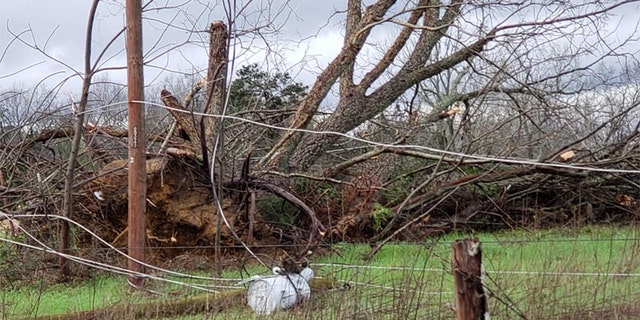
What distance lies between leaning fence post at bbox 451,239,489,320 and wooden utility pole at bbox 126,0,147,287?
4.49 meters

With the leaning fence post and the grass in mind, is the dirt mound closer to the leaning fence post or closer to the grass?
the grass

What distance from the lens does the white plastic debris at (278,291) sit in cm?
571

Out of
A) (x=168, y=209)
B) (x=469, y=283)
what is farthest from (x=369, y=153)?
(x=469, y=283)

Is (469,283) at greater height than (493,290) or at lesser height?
greater

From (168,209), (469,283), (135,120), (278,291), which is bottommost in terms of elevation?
(278,291)

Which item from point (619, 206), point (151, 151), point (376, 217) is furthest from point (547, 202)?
point (151, 151)

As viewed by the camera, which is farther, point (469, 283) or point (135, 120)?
point (135, 120)

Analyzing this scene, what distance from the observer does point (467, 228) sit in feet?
39.0

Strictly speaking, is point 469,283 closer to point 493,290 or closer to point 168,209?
point 493,290

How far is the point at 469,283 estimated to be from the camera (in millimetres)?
3549

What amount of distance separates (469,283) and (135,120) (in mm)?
4704

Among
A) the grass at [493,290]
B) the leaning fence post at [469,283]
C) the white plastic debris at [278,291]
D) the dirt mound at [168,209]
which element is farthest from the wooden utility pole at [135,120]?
the leaning fence post at [469,283]

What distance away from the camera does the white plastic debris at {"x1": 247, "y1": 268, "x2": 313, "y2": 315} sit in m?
5.71

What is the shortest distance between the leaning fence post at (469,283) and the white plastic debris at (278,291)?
2245 mm
